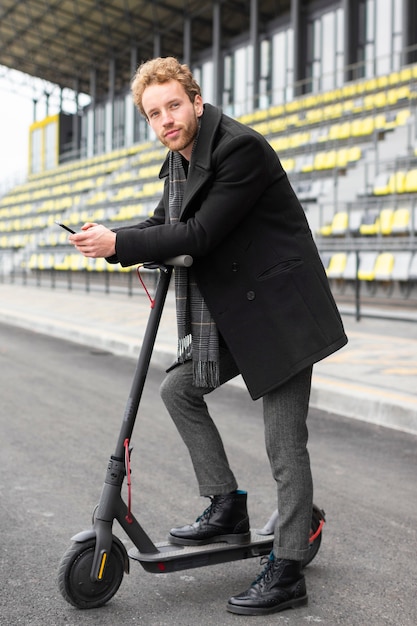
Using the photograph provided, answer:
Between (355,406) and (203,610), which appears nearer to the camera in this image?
(203,610)

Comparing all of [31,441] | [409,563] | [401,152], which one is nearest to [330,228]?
[401,152]

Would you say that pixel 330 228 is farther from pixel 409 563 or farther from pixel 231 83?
pixel 231 83

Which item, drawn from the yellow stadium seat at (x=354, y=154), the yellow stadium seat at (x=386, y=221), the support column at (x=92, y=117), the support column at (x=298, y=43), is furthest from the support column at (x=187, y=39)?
the yellow stadium seat at (x=386, y=221)

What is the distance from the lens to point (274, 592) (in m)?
2.67

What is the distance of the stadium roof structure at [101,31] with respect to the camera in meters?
Answer: 36.6

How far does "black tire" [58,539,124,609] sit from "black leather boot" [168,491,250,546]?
0.94ft

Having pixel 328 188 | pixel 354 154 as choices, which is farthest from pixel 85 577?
pixel 354 154

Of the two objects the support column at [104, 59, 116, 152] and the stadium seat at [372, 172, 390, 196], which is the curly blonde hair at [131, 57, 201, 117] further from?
the support column at [104, 59, 116, 152]

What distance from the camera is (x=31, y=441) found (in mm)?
5117

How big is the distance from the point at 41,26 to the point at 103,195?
19319 mm

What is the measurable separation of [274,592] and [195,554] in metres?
0.31

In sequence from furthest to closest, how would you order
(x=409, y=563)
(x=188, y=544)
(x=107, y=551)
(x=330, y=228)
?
(x=330, y=228)
(x=409, y=563)
(x=188, y=544)
(x=107, y=551)

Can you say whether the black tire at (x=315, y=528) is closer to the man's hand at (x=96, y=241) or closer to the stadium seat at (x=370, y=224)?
the man's hand at (x=96, y=241)

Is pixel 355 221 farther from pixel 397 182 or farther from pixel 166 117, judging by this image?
pixel 166 117
